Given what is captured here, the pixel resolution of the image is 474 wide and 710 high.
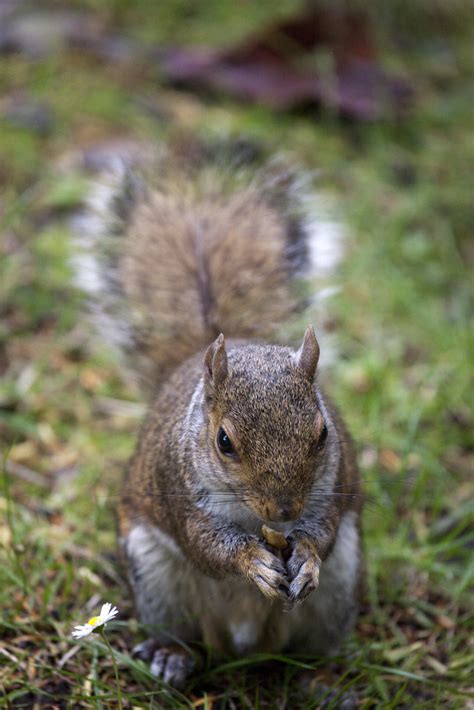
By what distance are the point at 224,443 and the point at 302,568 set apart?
0.26m

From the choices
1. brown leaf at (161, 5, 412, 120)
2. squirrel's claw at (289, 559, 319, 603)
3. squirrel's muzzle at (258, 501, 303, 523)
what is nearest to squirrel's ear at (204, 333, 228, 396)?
squirrel's muzzle at (258, 501, 303, 523)

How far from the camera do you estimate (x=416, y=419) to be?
258 centimetres

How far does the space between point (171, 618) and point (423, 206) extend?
8.00 feet

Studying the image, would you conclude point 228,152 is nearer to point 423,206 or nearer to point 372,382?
point 372,382

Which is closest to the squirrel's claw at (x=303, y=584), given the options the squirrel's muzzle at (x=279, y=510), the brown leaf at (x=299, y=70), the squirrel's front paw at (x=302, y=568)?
the squirrel's front paw at (x=302, y=568)

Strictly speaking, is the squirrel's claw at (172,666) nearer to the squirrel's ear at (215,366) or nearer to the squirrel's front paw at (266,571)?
the squirrel's front paw at (266,571)

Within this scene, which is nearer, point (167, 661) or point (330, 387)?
point (167, 661)

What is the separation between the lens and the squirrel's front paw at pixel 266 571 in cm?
161

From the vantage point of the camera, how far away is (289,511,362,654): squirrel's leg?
1.91 m

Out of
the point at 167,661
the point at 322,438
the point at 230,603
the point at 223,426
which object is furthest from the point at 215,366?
the point at 167,661

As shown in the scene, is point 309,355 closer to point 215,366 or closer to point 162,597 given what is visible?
point 215,366

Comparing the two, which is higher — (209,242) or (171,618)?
(209,242)

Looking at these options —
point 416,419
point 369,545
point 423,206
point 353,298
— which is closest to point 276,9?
point 423,206

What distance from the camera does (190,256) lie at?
93.2 inches
